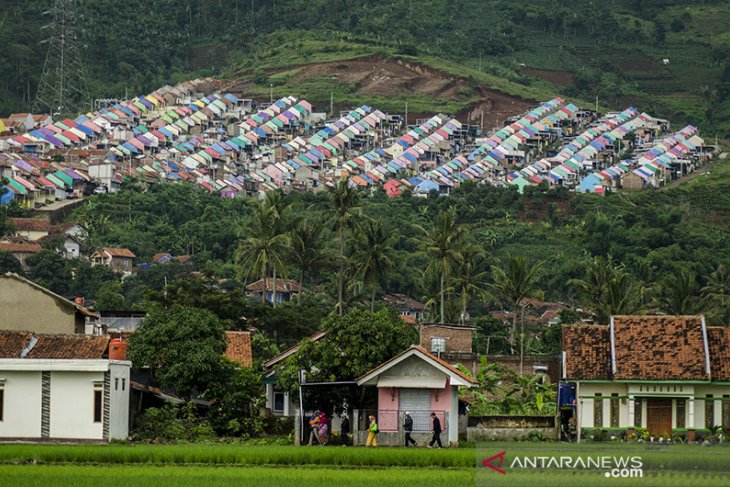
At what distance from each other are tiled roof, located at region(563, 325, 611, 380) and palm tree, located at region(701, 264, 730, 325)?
40.1 metres

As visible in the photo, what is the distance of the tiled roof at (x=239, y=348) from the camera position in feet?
224

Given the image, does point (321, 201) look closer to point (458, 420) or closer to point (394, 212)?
point (394, 212)

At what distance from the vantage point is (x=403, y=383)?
54188mm

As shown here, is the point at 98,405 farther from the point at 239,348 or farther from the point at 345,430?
the point at 239,348

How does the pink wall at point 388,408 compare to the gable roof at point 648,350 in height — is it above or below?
below

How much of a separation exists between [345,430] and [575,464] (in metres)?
13.7

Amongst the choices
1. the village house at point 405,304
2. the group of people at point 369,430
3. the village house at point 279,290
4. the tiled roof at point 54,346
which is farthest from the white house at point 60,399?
the village house at point 405,304

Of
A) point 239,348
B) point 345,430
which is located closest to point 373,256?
point 239,348

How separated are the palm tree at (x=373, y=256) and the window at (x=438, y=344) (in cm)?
2754

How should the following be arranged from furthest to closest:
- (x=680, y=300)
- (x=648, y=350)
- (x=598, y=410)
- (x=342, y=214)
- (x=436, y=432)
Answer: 1. (x=342, y=214)
2. (x=680, y=300)
3. (x=648, y=350)
4. (x=598, y=410)
5. (x=436, y=432)

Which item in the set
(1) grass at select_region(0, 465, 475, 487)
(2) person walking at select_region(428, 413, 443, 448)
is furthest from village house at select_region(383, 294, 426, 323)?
(1) grass at select_region(0, 465, 475, 487)

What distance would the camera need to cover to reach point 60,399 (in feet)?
176

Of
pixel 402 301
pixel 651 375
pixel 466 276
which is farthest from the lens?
pixel 402 301

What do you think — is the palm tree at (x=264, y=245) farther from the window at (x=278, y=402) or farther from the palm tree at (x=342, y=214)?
the window at (x=278, y=402)
